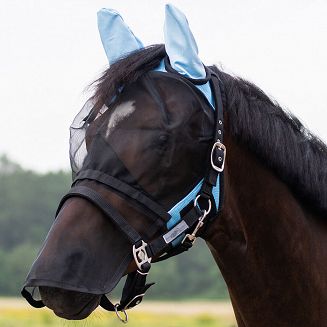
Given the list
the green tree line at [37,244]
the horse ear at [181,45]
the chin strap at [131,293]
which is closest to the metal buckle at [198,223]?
the chin strap at [131,293]

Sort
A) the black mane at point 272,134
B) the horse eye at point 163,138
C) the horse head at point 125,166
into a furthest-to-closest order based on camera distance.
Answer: the black mane at point 272,134
the horse eye at point 163,138
the horse head at point 125,166

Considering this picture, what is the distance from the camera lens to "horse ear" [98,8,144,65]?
454 cm

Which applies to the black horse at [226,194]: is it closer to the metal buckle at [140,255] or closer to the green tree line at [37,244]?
the metal buckle at [140,255]

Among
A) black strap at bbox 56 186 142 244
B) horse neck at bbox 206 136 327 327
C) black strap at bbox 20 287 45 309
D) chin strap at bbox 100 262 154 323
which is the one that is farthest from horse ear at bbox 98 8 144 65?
black strap at bbox 20 287 45 309

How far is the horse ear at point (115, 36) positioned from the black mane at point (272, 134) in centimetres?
15

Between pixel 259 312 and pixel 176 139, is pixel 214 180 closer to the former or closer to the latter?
pixel 176 139

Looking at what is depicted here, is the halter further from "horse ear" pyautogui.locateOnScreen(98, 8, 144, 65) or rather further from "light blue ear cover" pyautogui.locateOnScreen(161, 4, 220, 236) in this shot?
"horse ear" pyautogui.locateOnScreen(98, 8, 144, 65)

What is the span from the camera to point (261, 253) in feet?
14.7

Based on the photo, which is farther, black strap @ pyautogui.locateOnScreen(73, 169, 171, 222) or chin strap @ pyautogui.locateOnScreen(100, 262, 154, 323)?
chin strap @ pyautogui.locateOnScreen(100, 262, 154, 323)

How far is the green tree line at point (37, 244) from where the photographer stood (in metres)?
64.7

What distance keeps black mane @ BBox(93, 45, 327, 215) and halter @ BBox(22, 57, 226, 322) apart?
164 mm

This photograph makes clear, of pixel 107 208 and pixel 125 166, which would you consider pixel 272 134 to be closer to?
pixel 125 166

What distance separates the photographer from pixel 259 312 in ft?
14.7

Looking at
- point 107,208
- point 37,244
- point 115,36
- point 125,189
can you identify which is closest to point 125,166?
point 125,189
